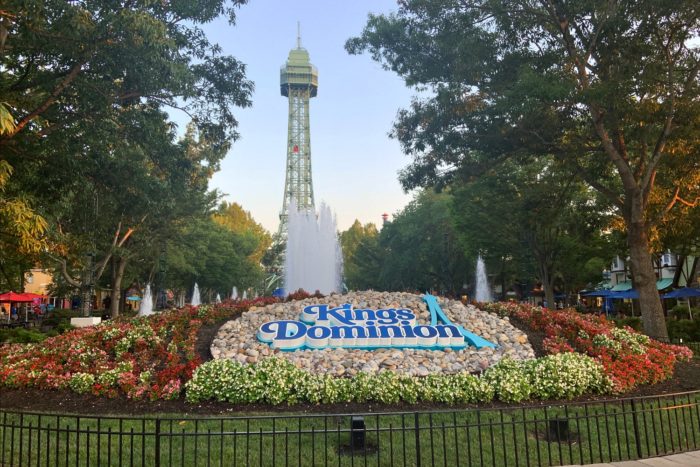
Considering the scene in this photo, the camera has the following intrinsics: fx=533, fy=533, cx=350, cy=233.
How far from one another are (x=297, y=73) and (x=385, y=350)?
375 ft

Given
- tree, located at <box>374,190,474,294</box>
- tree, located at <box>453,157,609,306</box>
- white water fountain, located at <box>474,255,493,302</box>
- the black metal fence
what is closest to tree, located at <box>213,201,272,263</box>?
tree, located at <box>374,190,474,294</box>

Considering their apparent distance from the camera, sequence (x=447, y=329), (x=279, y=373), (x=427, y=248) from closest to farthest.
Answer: (x=279, y=373) → (x=447, y=329) → (x=427, y=248)

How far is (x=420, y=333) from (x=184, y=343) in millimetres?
4979

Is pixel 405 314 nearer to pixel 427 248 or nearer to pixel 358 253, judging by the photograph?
pixel 427 248

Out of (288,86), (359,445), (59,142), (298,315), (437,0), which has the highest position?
(288,86)

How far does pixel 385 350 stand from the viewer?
11.1 meters

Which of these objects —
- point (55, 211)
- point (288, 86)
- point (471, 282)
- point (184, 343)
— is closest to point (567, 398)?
point (184, 343)

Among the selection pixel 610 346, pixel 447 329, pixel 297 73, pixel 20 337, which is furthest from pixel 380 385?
pixel 297 73

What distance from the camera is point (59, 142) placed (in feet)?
43.8

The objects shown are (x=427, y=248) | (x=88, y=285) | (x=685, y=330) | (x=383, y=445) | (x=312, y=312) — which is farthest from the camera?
(x=427, y=248)

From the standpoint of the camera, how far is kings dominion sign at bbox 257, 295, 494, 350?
11289mm

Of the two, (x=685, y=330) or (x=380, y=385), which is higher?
(x=685, y=330)

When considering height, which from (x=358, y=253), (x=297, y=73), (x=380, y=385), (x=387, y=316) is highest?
(x=297, y=73)

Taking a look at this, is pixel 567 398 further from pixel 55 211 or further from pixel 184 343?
pixel 55 211
